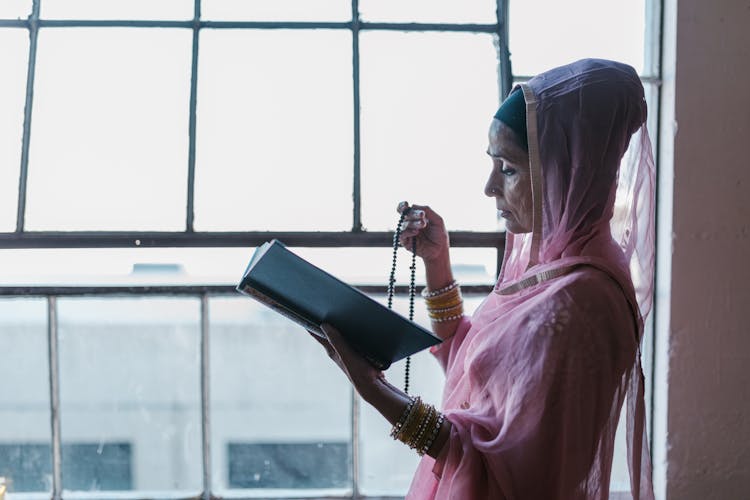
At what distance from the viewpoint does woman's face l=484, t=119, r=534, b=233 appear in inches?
44.0

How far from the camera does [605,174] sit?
3.52 feet

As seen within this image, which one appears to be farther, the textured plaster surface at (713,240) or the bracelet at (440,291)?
the textured plaster surface at (713,240)

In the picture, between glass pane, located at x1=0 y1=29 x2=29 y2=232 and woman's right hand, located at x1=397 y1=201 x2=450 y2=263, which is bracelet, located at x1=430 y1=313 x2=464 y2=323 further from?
glass pane, located at x1=0 y1=29 x2=29 y2=232

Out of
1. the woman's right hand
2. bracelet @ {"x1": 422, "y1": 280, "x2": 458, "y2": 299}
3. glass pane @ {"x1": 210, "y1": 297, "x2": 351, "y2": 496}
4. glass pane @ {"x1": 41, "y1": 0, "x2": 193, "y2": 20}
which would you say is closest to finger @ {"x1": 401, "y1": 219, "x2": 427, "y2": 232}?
the woman's right hand

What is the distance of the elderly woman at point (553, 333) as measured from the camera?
1.03m

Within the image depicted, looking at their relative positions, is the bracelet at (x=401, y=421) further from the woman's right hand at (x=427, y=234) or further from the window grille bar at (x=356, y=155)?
the window grille bar at (x=356, y=155)

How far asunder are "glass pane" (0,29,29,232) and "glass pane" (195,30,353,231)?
0.42m

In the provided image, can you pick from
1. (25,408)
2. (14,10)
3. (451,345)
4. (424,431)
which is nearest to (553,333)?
(424,431)

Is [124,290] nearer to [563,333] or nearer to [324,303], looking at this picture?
[324,303]

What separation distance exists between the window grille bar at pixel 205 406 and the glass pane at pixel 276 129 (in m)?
0.26

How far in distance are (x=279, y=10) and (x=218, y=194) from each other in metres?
0.47

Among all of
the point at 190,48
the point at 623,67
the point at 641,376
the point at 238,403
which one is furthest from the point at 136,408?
the point at 623,67

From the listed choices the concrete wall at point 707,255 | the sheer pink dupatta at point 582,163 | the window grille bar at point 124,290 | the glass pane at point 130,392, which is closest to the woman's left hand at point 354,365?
the sheer pink dupatta at point 582,163

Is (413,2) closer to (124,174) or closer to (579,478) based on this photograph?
(124,174)
